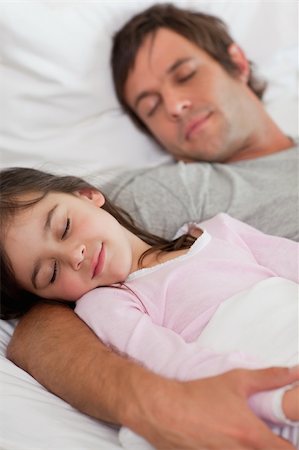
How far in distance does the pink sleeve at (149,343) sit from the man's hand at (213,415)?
39 millimetres

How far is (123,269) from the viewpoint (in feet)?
4.04

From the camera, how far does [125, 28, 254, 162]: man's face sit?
5.81 feet

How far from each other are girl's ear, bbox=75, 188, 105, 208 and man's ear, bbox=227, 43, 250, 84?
778mm

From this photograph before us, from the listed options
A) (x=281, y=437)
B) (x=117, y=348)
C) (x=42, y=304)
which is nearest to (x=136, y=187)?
(x=42, y=304)

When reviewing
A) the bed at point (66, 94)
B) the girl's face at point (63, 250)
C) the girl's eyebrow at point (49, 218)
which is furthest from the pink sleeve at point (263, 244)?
the bed at point (66, 94)

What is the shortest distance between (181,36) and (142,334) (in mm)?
1081

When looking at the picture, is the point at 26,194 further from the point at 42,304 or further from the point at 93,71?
the point at 93,71

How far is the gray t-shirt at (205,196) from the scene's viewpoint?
4.86 feet

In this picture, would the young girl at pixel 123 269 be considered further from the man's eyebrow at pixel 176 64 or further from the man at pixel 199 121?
the man's eyebrow at pixel 176 64

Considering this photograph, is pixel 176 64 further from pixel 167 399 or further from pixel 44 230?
pixel 167 399

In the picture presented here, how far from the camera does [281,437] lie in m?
0.94

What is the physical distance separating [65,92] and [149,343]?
0.94m

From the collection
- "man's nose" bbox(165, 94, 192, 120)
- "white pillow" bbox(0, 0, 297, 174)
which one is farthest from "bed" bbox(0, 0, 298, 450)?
"man's nose" bbox(165, 94, 192, 120)

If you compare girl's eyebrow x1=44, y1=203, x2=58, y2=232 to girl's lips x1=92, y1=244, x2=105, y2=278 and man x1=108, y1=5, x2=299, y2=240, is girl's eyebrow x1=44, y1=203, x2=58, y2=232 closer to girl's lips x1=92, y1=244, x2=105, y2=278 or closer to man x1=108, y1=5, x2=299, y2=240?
girl's lips x1=92, y1=244, x2=105, y2=278
